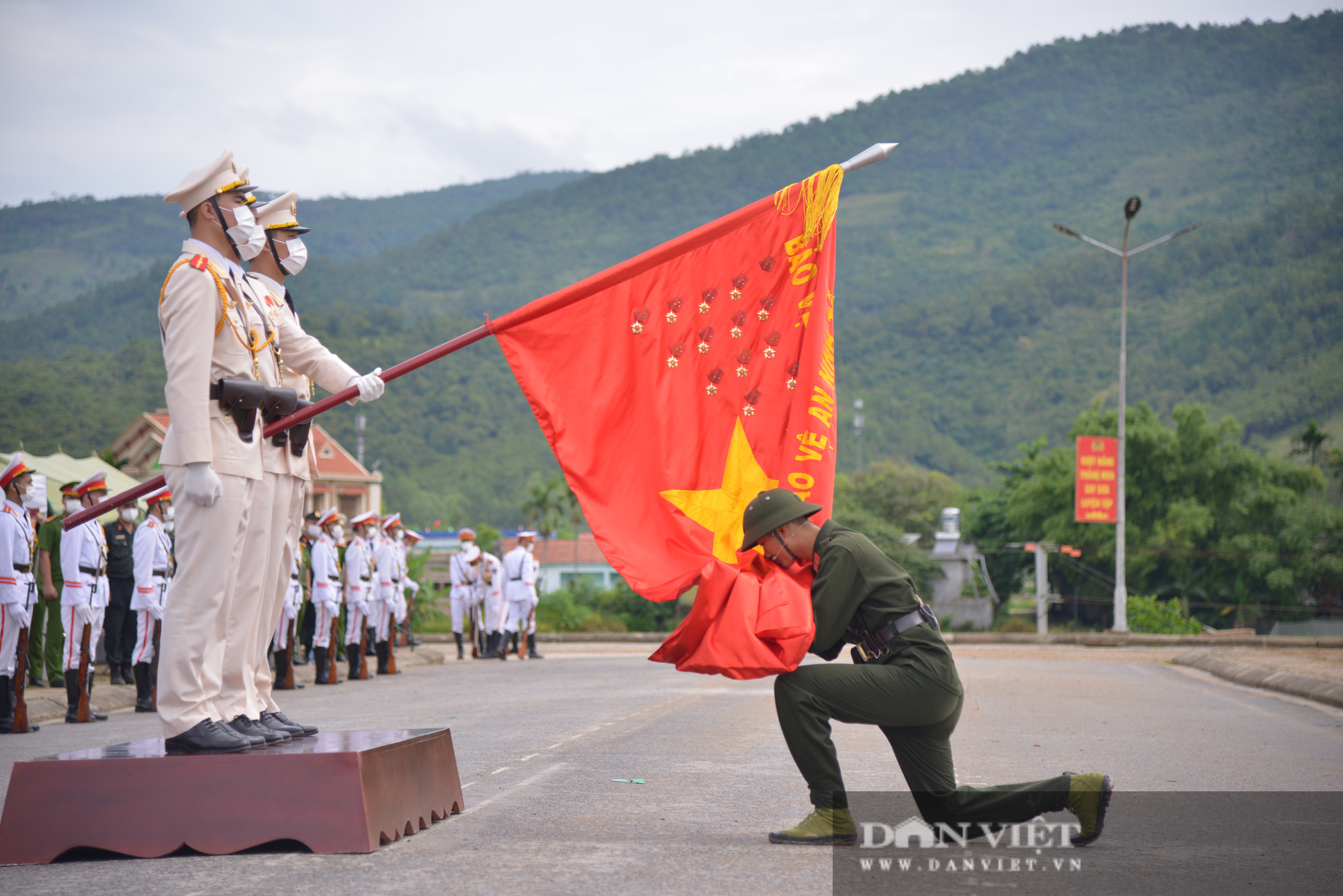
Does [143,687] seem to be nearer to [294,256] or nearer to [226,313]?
[294,256]

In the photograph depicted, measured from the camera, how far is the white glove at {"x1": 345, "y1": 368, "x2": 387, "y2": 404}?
620 cm

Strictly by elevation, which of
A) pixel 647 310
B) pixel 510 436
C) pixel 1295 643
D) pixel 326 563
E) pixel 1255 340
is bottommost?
pixel 1295 643

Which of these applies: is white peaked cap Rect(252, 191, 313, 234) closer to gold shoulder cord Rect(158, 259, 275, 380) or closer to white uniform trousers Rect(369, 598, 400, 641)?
gold shoulder cord Rect(158, 259, 275, 380)

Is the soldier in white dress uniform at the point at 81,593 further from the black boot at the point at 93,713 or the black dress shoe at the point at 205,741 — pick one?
the black dress shoe at the point at 205,741

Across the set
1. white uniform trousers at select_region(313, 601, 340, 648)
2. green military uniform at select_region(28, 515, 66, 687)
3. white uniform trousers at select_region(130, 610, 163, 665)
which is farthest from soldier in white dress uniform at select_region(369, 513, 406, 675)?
white uniform trousers at select_region(130, 610, 163, 665)

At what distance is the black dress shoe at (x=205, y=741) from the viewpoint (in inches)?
212

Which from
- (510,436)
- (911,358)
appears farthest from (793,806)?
(911,358)

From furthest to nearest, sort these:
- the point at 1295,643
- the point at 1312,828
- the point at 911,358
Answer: the point at 911,358 → the point at 1295,643 → the point at 1312,828

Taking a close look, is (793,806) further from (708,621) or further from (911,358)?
(911,358)

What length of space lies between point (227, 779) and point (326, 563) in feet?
40.6

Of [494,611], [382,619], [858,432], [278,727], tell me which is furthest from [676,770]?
[858,432]

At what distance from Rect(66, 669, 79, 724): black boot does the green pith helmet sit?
8707 millimetres

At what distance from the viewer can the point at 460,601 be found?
2547cm

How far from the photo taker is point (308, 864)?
16.2 feet
